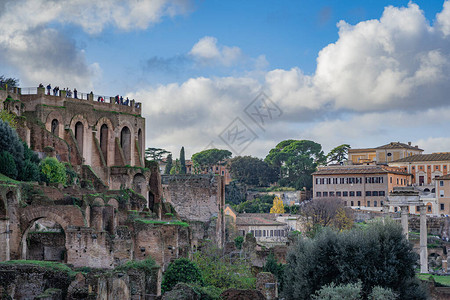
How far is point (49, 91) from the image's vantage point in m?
42.8

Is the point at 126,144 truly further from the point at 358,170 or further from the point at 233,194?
the point at 358,170

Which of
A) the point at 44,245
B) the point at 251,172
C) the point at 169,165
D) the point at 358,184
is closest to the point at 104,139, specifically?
the point at 44,245

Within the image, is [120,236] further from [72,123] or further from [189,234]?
[72,123]

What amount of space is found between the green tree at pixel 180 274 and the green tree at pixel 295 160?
203ft

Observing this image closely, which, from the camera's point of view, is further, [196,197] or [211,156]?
[211,156]

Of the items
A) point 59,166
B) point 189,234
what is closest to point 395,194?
point 189,234

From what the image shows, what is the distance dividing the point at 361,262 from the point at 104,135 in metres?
27.4

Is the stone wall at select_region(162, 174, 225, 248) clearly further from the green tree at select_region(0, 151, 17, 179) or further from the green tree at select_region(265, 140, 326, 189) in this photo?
the green tree at select_region(265, 140, 326, 189)

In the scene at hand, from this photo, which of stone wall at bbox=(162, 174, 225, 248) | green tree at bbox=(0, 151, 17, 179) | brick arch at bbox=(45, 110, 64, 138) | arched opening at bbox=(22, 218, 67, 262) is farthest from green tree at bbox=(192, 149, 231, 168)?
arched opening at bbox=(22, 218, 67, 262)

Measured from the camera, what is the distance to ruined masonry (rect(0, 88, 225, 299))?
969 inches

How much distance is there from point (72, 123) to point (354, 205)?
151 feet

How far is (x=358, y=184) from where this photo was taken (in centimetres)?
7975

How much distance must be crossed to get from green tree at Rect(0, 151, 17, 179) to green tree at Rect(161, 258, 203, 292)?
10.1m

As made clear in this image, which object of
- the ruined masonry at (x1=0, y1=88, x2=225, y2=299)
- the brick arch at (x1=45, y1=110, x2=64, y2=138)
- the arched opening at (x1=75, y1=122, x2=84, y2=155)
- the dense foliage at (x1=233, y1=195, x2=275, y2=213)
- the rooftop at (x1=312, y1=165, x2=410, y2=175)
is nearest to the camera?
the ruined masonry at (x1=0, y1=88, x2=225, y2=299)
